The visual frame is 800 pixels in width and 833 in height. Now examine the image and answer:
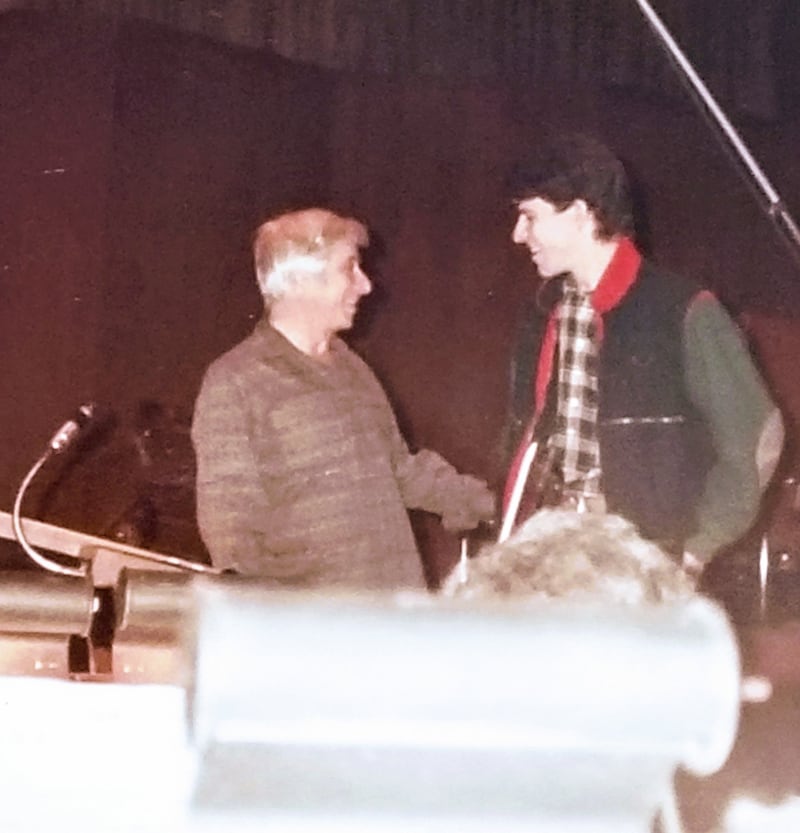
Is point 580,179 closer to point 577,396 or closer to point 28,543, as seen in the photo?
point 577,396

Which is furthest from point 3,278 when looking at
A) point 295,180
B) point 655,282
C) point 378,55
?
point 655,282

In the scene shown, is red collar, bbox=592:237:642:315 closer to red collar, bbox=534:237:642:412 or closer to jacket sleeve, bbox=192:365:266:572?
red collar, bbox=534:237:642:412

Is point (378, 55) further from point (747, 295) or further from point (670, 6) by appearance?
point (747, 295)

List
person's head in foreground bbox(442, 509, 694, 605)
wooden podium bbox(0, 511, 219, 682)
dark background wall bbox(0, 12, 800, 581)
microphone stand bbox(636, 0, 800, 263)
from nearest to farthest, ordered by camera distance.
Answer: person's head in foreground bbox(442, 509, 694, 605) < wooden podium bbox(0, 511, 219, 682) < dark background wall bbox(0, 12, 800, 581) < microphone stand bbox(636, 0, 800, 263)

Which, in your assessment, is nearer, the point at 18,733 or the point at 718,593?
the point at 18,733

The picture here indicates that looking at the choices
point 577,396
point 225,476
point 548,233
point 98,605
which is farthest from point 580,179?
point 98,605

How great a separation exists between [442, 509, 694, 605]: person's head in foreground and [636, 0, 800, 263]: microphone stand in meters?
0.43

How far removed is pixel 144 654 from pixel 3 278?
0.39 m

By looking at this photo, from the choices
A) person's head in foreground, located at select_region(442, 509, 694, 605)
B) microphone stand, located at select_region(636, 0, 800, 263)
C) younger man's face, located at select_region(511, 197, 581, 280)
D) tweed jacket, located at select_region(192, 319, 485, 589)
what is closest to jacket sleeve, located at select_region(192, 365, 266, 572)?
tweed jacket, located at select_region(192, 319, 485, 589)

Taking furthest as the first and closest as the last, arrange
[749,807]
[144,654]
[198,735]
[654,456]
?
[654,456] < [144,654] < [749,807] < [198,735]

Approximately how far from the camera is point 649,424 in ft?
4.02

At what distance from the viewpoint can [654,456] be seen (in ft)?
4.01

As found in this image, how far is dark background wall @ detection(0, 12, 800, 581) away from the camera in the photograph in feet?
4.01

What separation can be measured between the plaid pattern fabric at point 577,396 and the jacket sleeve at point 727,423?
91 millimetres
